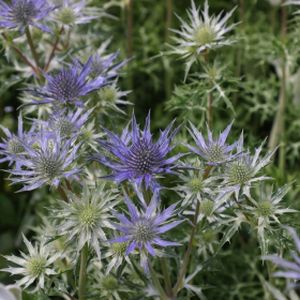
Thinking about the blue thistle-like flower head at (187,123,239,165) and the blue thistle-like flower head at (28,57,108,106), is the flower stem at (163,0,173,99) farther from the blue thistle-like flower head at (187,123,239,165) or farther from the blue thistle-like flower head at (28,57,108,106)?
the blue thistle-like flower head at (187,123,239,165)

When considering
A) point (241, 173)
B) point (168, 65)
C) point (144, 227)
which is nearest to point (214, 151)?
Result: point (241, 173)

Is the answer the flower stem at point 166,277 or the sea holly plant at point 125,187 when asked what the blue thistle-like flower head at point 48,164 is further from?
the flower stem at point 166,277

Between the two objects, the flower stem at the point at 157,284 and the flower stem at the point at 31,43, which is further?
the flower stem at the point at 31,43

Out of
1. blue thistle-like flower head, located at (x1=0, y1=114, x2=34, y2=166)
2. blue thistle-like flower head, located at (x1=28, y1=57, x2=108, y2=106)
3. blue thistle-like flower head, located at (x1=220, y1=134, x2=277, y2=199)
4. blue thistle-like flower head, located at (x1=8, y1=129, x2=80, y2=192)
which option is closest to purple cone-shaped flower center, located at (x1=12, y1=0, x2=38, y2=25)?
blue thistle-like flower head, located at (x1=28, y1=57, x2=108, y2=106)

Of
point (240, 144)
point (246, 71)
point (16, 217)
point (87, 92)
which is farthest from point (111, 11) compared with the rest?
point (240, 144)

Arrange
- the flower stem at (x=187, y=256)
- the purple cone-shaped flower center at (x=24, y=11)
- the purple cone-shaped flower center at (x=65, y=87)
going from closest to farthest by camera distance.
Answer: the flower stem at (x=187, y=256) → the purple cone-shaped flower center at (x=65, y=87) → the purple cone-shaped flower center at (x=24, y=11)

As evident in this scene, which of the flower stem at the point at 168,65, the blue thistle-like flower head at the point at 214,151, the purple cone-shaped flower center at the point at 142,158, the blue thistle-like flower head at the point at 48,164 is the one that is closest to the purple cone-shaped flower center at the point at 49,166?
the blue thistle-like flower head at the point at 48,164
